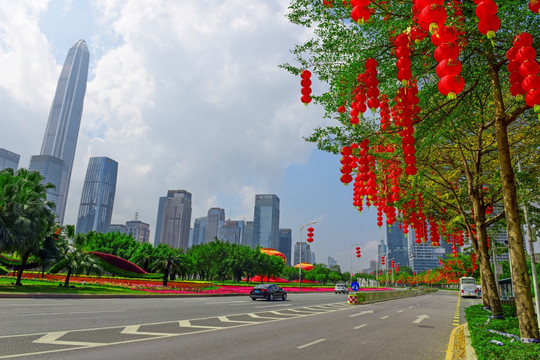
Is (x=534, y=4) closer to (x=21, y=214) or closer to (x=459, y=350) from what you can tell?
(x=459, y=350)

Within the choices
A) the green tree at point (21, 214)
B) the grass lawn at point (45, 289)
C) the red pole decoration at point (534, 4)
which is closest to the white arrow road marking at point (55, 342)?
the red pole decoration at point (534, 4)

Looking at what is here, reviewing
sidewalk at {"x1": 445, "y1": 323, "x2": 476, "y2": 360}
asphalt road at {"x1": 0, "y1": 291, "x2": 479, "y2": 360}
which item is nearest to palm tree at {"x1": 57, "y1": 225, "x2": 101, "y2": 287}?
asphalt road at {"x1": 0, "y1": 291, "x2": 479, "y2": 360}

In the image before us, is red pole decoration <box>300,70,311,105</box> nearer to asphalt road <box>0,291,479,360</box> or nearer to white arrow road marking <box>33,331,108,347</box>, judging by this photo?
asphalt road <box>0,291,479,360</box>

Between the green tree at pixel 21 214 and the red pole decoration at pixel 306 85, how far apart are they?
20.6m

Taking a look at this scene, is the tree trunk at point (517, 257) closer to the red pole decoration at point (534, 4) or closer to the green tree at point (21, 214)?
the red pole decoration at point (534, 4)

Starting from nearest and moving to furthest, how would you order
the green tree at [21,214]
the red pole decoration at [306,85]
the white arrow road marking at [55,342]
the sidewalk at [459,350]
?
the white arrow road marking at [55,342]
the sidewalk at [459,350]
the red pole decoration at [306,85]
the green tree at [21,214]

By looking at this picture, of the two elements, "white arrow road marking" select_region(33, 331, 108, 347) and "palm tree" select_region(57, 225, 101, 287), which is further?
"palm tree" select_region(57, 225, 101, 287)

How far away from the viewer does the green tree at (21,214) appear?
19.6 m

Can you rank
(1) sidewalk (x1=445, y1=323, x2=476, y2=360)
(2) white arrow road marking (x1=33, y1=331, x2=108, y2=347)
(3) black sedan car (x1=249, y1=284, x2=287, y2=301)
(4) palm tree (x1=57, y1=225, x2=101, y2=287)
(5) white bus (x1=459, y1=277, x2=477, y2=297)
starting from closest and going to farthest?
(2) white arrow road marking (x1=33, y1=331, x2=108, y2=347), (1) sidewalk (x1=445, y1=323, x2=476, y2=360), (4) palm tree (x1=57, y1=225, x2=101, y2=287), (3) black sedan car (x1=249, y1=284, x2=287, y2=301), (5) white bus (x1=459, y1=277, x2=477, y2=297)

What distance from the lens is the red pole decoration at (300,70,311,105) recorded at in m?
8.45

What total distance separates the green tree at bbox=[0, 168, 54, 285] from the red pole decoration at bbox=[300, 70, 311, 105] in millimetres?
20555

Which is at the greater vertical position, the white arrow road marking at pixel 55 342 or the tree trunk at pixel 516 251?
the tree trunk at pixel 516 251

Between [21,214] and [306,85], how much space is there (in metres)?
21.0

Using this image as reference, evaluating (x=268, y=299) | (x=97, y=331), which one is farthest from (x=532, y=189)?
(x=268, y=299)
